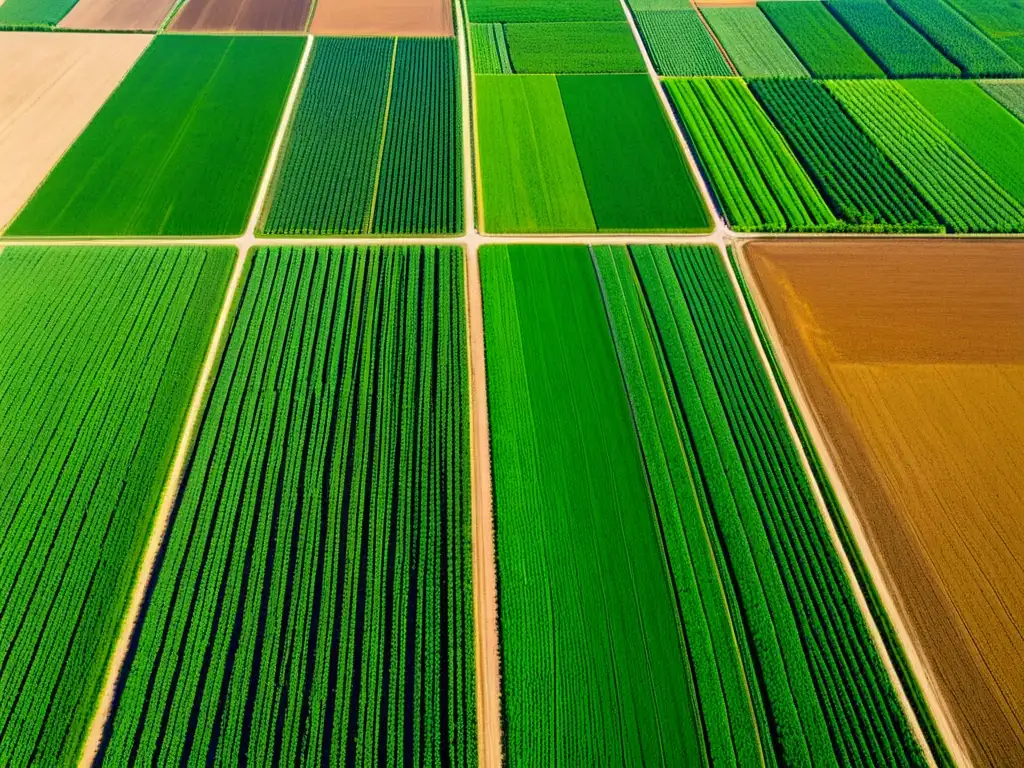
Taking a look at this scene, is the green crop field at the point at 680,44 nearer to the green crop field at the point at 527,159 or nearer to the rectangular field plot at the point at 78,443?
the green crop field at the point at 527,159

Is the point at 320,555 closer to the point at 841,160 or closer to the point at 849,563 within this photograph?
the point at 849,563

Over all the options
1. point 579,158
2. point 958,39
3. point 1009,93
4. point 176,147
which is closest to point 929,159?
point 1009,93

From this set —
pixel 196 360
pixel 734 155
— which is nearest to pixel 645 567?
pixel 196 360

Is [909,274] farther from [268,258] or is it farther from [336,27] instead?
[336,27]

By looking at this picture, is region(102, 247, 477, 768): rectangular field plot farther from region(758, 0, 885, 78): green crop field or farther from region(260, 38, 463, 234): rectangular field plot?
region(758, 0, 885, 78): green crop field

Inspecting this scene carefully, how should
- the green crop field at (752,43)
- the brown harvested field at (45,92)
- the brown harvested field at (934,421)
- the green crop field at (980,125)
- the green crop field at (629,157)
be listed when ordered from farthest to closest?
1. the green crop field at (752,43)
2. the green crop field at (980,125)
3. the brown harvested field at (45,92)
4. the green crop field at (629,157)
5. the brown harvested field at (934,421)

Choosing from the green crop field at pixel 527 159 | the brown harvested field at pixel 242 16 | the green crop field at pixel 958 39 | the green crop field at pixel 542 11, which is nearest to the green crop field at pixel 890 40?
the green crop field at pixel 958 39
